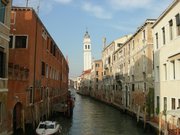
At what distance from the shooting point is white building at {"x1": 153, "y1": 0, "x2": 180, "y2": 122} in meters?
17.0

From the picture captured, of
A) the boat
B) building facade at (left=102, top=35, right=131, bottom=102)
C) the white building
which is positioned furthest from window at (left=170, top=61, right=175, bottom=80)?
building facade at (left=102, top=35, right=131, bottom=102)

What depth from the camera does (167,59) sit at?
1859cm

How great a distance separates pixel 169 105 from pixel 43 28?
13.3m

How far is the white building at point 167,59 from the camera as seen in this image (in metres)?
17.0

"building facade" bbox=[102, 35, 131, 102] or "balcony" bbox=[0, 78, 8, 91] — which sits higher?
"building facade" bbox=[102, 35, 131, 102]

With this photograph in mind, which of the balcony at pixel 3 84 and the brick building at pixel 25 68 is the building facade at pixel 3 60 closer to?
the balcony at pixel 3 84

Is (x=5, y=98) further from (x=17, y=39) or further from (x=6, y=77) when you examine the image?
(x=17, y=39)

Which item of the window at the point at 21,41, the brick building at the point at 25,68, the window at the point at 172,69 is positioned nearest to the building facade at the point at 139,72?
the window at the point at 172,69

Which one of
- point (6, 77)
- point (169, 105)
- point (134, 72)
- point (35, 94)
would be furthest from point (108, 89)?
point (6, 77)

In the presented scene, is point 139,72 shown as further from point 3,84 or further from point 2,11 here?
point 2,11

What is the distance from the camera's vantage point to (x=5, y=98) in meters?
15.4

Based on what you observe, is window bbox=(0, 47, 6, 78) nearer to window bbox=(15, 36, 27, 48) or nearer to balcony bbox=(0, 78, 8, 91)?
balcony bbox=(0, 78, 8, 91)

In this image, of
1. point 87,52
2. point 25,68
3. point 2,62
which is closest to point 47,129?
point 25,68

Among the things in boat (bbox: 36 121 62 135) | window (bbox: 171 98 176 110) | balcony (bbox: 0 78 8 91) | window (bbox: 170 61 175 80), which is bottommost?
boat (bbox: 36 121 62 135)
